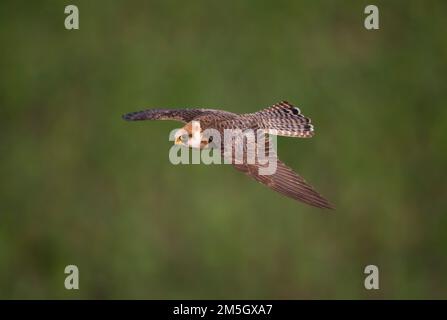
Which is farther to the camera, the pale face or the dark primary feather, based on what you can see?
the dark primary feather

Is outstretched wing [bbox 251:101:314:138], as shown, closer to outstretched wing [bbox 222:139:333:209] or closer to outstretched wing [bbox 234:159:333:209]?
outstretched wing [bbox 222:139:333:209]

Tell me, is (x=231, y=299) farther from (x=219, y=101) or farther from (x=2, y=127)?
(x=2, y=127)

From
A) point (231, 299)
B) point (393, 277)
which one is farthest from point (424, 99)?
point (231, 299)

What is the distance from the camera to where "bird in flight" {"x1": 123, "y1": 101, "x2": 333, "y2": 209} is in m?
12.2

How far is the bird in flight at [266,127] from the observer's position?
12.2m

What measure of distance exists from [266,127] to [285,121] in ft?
1.80

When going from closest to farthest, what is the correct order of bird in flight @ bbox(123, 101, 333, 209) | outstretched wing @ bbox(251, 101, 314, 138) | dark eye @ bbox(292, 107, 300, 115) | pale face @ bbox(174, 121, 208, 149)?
bird in flight @ bbox(123, 101, 333, 209) → pale face @ bbox(174, 121, 208, 149) → outstretched wing @ bbox(251, 101, 314, 138) → dark eye @ bbox(292, 107, 300, 115)

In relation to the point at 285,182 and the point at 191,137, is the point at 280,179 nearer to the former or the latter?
the point at 285,182

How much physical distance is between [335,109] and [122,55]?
420cm

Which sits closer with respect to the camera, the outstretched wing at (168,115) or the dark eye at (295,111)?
the outstretched wing at (168,115)

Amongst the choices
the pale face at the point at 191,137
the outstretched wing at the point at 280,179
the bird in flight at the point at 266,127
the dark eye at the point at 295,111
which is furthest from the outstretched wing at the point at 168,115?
the outstretched wing at the point at 280,179

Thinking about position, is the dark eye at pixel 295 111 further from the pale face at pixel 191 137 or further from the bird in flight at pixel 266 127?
the pale face at pixel 191 137

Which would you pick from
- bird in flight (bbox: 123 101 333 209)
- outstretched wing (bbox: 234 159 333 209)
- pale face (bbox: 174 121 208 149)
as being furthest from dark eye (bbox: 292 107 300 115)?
pale face (bbox: 174 121 208 149)

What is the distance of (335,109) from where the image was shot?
2247cm
